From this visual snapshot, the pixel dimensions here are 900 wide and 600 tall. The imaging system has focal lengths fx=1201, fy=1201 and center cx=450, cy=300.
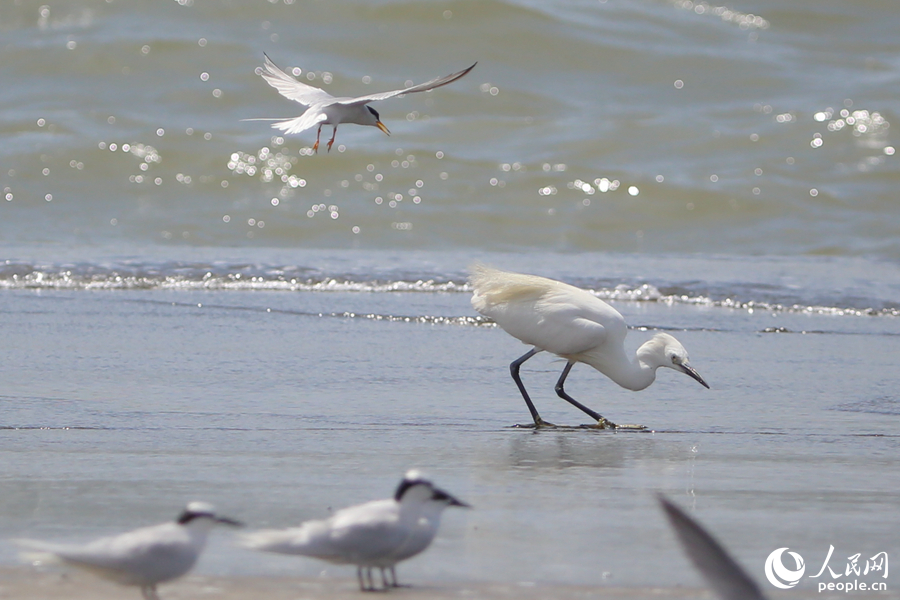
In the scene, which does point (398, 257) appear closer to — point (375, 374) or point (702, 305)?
point (702, 305)

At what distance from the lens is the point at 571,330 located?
215 inches

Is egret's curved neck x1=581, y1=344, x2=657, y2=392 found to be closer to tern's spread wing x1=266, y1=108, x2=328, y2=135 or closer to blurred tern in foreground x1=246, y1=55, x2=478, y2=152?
blurred tern in foreground x1=246, y1=55, x2=478, y2=152

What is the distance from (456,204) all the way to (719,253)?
299 cm

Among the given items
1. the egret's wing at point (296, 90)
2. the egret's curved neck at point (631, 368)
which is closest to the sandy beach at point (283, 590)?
the egret's curved neck at point (631, 368)

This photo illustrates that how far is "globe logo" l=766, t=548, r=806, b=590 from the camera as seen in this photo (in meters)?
3.02

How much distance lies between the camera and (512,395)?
19.4 feet

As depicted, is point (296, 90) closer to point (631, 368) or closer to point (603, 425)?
point (631, 368)

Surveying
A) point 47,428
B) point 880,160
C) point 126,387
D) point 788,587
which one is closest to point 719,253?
point 880,160

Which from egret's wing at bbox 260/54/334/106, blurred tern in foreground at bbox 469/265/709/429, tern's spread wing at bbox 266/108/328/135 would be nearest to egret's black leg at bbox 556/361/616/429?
blurred tern in foreground at bbox 469/265/709/429

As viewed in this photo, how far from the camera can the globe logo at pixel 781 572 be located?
3018 millimetres

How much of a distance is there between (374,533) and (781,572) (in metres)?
1.10

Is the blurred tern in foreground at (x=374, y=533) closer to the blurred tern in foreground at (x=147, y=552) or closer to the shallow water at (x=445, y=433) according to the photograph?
the blurred tern in foreground at (x=147, y=552)

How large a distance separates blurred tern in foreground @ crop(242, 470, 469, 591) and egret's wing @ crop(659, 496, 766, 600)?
2.35ft
